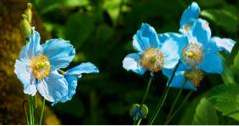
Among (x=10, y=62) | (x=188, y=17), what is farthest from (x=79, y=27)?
(x=188, y=17)

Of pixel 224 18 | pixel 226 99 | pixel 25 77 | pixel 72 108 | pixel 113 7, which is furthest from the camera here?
pixel 113 7

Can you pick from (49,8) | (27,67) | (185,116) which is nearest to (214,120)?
(185,116)

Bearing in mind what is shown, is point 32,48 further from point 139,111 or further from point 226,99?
point 226,99

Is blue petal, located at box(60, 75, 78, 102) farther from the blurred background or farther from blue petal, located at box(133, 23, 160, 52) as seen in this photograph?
the blurred background

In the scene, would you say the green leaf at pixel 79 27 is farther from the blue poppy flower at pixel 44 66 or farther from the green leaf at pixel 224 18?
the blue poppy flower at pixel 44 66

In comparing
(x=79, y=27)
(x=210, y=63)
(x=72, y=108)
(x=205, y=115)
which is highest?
(x=210, y=63)

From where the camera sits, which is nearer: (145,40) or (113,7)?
(145,40)

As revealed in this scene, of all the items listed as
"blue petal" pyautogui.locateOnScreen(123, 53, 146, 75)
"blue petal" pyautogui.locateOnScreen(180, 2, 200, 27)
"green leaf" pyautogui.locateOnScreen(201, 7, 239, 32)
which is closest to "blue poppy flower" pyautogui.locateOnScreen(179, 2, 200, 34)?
"blue petal" pyautogui.locateOnScreen(180, 2, 200, 27)

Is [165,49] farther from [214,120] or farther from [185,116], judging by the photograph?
[185,116]
